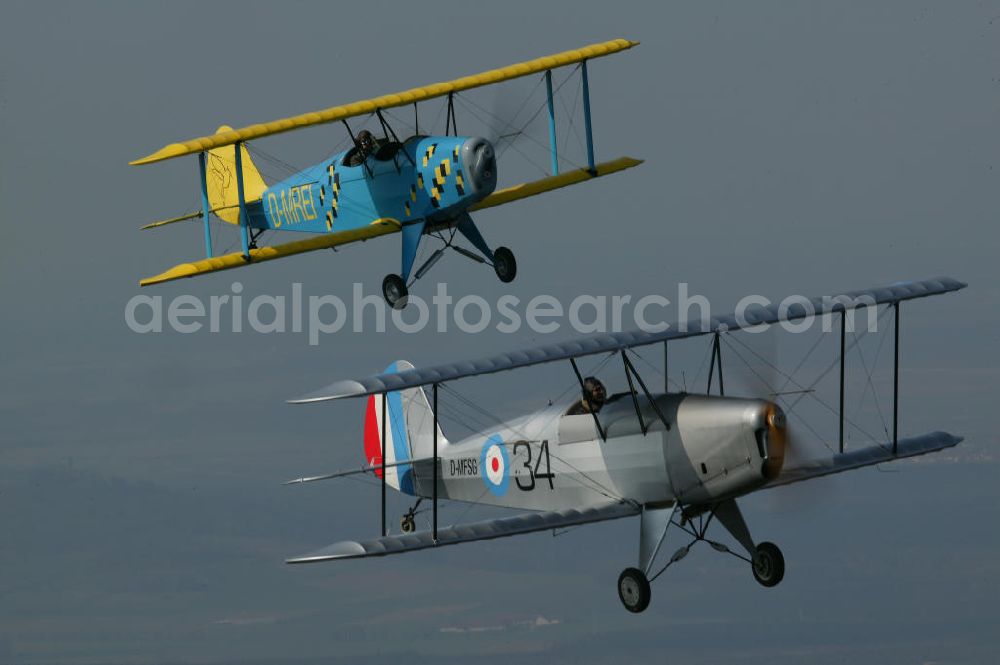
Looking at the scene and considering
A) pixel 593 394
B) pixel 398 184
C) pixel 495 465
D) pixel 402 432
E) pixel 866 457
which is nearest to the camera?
pixel 593 394

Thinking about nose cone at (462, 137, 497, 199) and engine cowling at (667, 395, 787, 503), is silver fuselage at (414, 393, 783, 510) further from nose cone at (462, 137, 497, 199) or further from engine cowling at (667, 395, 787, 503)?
nose cone at (462, 137, 497, 199)

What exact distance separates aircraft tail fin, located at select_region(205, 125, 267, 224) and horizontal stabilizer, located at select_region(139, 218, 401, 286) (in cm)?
482

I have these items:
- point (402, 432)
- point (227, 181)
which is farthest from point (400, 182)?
point (227, 181)

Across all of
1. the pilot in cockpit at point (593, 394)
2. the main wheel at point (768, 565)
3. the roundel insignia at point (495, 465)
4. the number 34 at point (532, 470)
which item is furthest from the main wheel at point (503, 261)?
the main wheel at point (768, 565)

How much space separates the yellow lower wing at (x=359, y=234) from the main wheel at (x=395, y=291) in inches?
24.6

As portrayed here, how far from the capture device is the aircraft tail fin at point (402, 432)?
2748 centimetres

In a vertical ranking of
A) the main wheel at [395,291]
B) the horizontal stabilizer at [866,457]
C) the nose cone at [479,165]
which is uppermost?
the nose cone at [479,165]

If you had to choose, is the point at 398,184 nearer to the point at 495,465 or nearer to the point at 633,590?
the point at 495,465

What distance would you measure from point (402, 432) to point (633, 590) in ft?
24.4

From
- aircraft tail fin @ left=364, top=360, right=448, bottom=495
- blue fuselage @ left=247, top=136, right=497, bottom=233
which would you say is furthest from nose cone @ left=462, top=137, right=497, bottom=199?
aircraft tail fin @ left=364, top=360, right=448, bottom=495

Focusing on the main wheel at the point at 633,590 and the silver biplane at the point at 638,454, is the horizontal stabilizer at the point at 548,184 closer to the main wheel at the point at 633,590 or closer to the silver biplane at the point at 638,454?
the silver biplane at the point at 638,454

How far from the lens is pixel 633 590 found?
69.5 feet

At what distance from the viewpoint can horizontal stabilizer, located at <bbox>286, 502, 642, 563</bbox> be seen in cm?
2023

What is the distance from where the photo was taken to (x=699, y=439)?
21484mm
